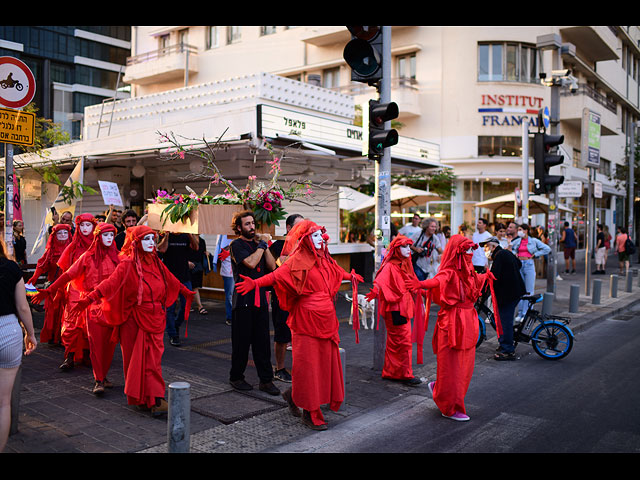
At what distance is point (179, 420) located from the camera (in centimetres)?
396

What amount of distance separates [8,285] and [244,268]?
2624 mm

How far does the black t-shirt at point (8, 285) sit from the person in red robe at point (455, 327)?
3.74 m

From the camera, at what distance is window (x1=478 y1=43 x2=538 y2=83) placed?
91.4 ft

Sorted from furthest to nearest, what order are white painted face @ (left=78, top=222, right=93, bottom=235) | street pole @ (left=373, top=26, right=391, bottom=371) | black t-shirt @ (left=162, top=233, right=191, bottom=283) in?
1. black t-shirt @ (left=162, top=233, right=191, bottom=283)
2. white painted face @ (left=78, top=222, right=93, bottom=235)
3. street pole @ (left=373, top=26, right=391, bottom=371)

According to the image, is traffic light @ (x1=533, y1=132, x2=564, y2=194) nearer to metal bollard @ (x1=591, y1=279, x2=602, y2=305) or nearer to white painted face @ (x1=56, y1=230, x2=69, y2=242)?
metal bollard @ (x1=591, y1=279, x2=602, y2=305)

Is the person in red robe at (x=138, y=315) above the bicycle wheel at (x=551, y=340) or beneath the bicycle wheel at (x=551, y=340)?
above

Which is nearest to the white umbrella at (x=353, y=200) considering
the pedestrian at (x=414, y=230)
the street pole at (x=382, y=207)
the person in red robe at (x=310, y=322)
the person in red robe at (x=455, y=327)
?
the pedestrian at (x=414, y=230)

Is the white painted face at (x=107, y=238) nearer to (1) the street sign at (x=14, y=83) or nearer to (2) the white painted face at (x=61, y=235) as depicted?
(1) the street sign at (x=14, y=83)

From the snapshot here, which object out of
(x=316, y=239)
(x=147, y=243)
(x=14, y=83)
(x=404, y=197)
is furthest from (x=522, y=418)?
(x=404, y=197)

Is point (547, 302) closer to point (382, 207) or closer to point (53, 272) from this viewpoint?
point (382, 207)

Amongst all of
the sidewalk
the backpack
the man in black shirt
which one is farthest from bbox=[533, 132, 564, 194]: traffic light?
the backpack

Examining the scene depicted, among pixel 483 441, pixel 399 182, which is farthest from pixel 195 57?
pixel 483 441

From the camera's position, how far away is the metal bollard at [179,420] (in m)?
3.95
